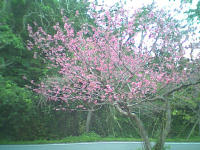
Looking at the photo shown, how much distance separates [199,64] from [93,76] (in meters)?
2.89

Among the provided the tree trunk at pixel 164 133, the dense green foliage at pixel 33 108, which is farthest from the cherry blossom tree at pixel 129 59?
the dense green foliage at pixel 33 108

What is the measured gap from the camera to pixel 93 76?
5.17 m

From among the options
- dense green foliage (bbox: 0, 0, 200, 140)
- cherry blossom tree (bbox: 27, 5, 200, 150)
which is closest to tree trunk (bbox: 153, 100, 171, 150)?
cherry blossom tree (bbox: 27, 5, 200, 150)

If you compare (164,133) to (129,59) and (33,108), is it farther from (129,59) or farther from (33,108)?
(33,108)

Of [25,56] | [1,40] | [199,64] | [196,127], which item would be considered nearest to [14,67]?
[25,56]

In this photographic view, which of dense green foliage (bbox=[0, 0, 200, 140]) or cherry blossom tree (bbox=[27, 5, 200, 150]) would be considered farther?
dense green foliage (bbox=[0, 0, 200, 140])

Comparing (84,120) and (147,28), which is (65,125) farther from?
(147,28)

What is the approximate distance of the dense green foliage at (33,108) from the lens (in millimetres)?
8277

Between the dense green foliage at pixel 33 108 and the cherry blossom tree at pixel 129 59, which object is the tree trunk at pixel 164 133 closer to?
the cherry blossom tree at pixel 129 59

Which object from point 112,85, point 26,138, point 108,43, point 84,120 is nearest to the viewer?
point 112,85

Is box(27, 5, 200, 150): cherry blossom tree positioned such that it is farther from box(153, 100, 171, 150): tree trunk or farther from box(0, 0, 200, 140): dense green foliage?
box(0, 0, 200, 140): dense green foliage

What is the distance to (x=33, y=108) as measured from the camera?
29.4ft

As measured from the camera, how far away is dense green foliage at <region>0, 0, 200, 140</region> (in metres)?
8.28

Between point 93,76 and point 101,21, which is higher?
point 101,21
